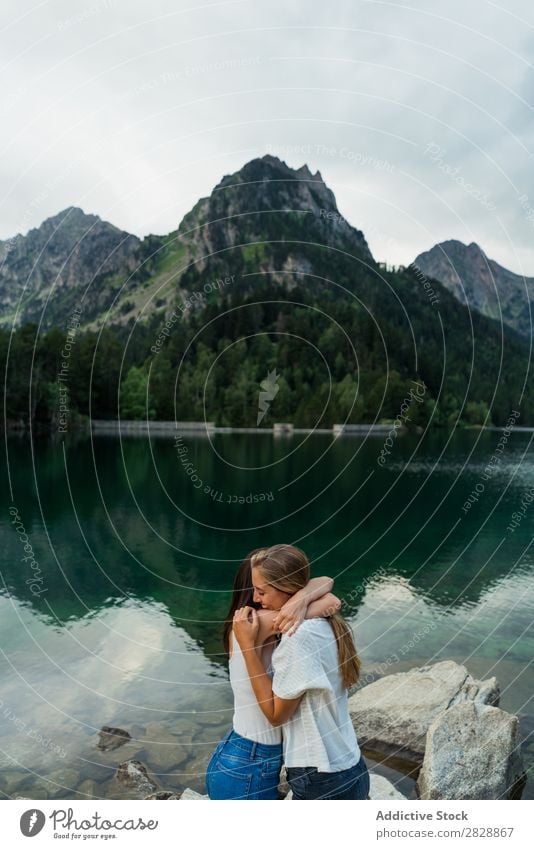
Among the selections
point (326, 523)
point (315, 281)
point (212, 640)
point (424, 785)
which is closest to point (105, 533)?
point (326, 523)

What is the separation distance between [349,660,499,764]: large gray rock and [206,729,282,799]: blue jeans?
4.22 meters

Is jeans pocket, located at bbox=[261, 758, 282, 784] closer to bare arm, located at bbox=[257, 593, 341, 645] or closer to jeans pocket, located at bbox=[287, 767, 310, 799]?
jeans pocket, located at bbox=[287, 767, 310, 799]

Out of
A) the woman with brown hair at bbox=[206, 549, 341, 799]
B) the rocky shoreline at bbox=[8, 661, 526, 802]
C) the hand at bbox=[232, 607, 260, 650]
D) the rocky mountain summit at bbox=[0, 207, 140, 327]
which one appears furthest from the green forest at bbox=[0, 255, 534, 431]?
the hand at bbox=[232, 607, 260, 650]

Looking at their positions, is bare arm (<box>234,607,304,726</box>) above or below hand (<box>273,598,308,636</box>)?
below

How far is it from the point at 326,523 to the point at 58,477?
628 inches

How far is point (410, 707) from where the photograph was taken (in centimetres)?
698

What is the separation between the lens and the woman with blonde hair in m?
2.66

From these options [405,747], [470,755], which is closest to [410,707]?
[405,747]

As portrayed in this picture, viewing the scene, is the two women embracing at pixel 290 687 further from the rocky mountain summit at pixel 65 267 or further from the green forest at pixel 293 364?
the green forest at pixel 293 364

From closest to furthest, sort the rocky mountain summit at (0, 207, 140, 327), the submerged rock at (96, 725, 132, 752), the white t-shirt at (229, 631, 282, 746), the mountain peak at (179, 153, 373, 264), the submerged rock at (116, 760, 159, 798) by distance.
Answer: the white t-shirt at (229, 631, 282, 746), the submerged rock at (116, 760, 159, 798), the submerged rock at (96, 725, 132, 752), the rocky mountain summit at (0, 207, 140, 327), the mountain peak at (179, 153, 373, 264)

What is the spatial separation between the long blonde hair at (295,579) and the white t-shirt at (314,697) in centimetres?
3

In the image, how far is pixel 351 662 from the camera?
9.20 ft

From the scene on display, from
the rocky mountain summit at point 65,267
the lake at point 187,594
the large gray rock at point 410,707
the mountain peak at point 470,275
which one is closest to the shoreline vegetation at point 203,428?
the rocky mountain summit at point 65,267
